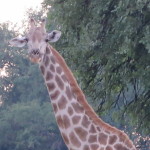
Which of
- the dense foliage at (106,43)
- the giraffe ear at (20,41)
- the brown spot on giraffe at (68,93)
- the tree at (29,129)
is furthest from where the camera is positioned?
the tree at (29,129)

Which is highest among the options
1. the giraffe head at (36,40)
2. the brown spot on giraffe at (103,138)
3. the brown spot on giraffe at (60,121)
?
the giraffe head at (36,40)

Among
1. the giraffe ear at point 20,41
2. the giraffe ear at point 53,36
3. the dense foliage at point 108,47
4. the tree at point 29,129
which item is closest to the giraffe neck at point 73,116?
the giraffe ear at point 53,36

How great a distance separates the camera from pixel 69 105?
9594 mm

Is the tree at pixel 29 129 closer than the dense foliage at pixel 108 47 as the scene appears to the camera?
No

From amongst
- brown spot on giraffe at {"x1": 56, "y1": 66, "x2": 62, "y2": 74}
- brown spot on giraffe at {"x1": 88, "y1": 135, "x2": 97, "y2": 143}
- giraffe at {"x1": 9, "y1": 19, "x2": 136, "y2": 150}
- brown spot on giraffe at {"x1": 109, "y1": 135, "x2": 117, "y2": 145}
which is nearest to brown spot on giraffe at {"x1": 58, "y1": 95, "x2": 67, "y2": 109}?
giraffe at {"x1": 9, "y1": 19, "x2": 136, "y2": 150}

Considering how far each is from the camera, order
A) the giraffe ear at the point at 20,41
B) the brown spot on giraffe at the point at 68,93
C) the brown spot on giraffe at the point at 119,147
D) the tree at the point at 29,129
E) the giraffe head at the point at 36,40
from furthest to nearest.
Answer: the tree at the point at 29,129
the brown spot on giraffe at the point at 68,93
the giraffe ear at the point at 20,41
the brown spot on giraffe at the point at 119,147
the giraffe head at the point at 36,40

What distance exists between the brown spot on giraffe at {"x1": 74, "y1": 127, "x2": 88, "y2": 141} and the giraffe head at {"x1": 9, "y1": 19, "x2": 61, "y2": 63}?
990mm

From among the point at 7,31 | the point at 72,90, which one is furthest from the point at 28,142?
the point at 72,90

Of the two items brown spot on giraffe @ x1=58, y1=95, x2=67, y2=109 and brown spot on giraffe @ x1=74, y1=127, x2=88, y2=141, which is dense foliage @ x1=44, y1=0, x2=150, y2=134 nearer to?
brown spot on giraffe @ x1=58, y1=95, x2=67, y2=109

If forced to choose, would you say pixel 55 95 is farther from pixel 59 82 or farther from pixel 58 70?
pixel 58 70

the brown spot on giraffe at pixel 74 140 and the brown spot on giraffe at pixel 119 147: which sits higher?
the brown spot on giraffe at pixel 74 140

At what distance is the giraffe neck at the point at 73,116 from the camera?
30.7ft

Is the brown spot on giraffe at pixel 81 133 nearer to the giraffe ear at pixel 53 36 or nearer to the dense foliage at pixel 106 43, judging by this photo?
the giraffe ear at pixel 53 36

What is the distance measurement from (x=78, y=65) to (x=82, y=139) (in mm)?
6134
